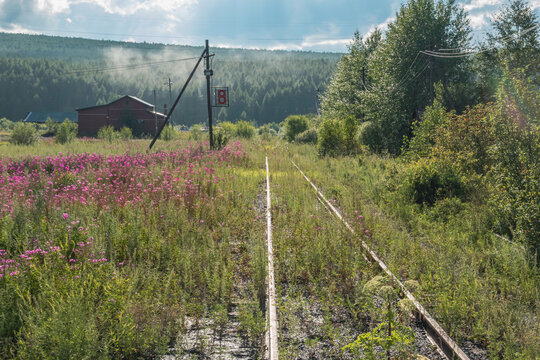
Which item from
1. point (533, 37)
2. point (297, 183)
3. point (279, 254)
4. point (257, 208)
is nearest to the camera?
point (279, 254)

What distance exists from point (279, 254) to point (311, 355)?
2404 mm

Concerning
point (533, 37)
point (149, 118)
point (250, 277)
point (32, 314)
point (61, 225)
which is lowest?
point (250, 277)

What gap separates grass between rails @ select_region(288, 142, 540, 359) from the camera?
3.52 metres

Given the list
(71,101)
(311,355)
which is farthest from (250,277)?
(71,101)

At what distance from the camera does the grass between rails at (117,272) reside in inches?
128

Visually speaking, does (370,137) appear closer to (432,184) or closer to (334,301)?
(432,184)

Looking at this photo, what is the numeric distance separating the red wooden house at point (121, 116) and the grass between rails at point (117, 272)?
180 feet

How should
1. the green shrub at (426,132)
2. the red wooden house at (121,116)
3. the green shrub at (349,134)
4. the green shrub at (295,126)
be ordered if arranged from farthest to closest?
the red wooden house at (121,116) → the green shrub at (295,126) → the green shrub at (349,134) → the green shrub at (426,132)

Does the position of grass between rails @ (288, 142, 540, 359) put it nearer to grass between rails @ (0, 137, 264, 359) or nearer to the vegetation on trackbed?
the vegetation on trackbed

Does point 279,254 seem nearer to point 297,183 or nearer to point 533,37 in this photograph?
point 297,183

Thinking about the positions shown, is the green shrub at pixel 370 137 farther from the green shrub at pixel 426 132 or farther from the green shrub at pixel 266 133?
the green shrub at pixel 266 133

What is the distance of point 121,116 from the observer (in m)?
59.6

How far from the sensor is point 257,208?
920cm

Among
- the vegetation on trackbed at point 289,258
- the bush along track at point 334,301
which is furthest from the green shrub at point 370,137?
the bush along track at point 334,301
